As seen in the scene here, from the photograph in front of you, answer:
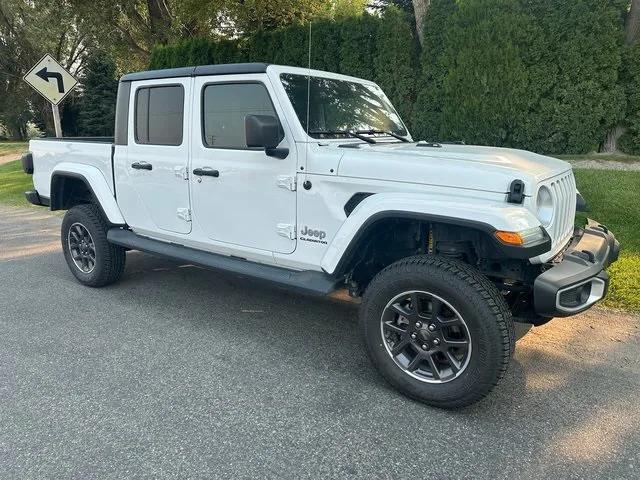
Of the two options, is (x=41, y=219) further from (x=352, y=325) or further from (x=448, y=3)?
(x=448, y=3)

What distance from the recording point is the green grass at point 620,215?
4.62 metres

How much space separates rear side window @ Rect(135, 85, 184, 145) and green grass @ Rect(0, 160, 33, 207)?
761 centimetres

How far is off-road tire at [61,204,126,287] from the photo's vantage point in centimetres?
494

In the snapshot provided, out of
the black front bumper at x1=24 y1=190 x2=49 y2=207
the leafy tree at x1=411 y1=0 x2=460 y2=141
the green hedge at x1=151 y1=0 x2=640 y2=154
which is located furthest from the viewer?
the leafy tree at x1=411 y1=0 x2=460 y2=141

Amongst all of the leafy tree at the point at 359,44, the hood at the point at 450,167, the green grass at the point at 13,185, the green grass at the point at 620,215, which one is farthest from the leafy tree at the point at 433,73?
the green grass at the point at 13,185

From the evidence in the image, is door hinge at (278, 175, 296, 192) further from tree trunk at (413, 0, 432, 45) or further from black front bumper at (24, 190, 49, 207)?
tree trunk at (413, 0, 432, 45)

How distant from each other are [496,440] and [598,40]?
7658mm

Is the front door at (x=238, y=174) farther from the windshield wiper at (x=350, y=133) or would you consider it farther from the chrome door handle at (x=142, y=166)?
the chrome door handle at (x=142, y=166)

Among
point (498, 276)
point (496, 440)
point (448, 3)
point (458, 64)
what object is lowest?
point (496, 440)

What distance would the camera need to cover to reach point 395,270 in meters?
3.02

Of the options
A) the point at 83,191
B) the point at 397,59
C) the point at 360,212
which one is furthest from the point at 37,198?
the point at 397,59

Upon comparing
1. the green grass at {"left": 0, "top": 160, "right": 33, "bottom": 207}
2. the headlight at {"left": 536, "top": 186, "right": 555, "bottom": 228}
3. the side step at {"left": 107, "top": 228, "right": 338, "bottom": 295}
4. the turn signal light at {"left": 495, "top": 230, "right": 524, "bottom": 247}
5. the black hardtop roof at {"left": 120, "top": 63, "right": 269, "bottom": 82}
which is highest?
the black hardtop roof at {"left": 120, "top": 63, "right": 269, "bottom": 82}

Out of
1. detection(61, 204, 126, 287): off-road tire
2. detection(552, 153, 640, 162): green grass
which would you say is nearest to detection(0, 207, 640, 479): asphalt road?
detection(61, 204, 126, 287): off-road tire

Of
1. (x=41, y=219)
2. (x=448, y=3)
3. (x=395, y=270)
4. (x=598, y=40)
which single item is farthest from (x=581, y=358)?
(x=41, y=219)
